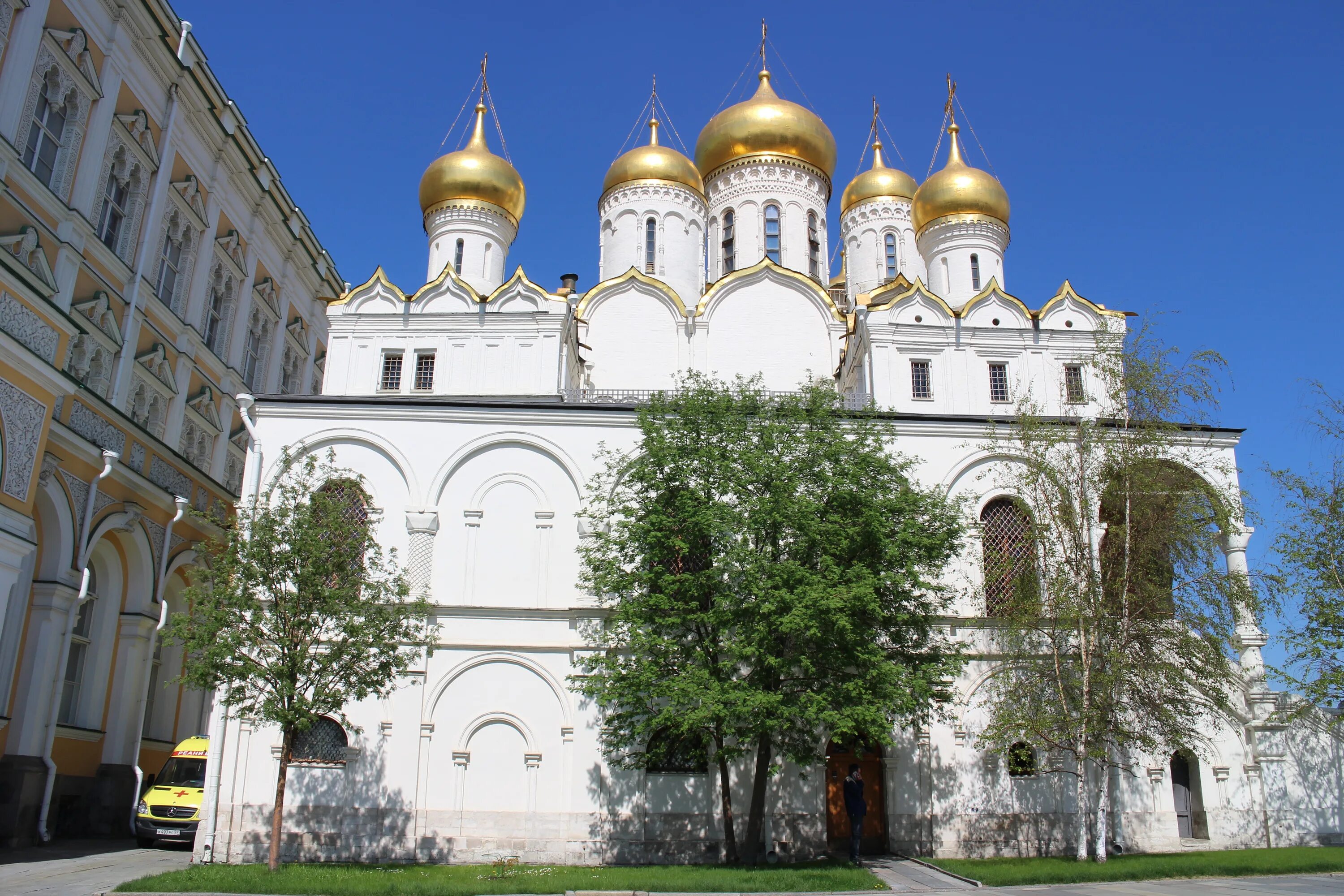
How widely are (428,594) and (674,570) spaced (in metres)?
4.40

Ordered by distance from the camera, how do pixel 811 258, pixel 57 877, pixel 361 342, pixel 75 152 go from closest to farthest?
pixel 57 877, pixel 75 152, pixel 361 342, pixel 811 258

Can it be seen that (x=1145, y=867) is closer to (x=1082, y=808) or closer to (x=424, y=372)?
(x=1082, y=808)

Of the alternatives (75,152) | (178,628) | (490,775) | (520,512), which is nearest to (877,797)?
(490,775)

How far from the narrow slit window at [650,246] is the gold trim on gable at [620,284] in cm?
257

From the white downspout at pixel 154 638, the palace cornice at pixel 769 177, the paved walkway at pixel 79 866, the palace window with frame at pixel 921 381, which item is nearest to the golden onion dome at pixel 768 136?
the palace cornice at pixel 769 177

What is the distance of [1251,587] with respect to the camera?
17703 mm

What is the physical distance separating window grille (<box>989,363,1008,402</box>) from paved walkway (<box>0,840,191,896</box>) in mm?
18171

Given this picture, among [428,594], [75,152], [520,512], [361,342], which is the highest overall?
[75,152]

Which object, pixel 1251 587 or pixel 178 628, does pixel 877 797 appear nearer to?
pixel 1251 587

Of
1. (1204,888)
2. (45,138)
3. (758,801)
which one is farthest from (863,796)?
(45,138)

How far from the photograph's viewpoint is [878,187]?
112 feet

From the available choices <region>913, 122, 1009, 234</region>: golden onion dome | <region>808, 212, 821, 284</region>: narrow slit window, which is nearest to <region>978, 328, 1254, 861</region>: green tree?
<region>913, 122, 1009, 234</region>: golden onion dome

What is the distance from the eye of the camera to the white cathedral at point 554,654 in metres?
17.6

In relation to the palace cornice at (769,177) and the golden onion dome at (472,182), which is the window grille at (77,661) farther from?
the palace cornice at (769,177)
